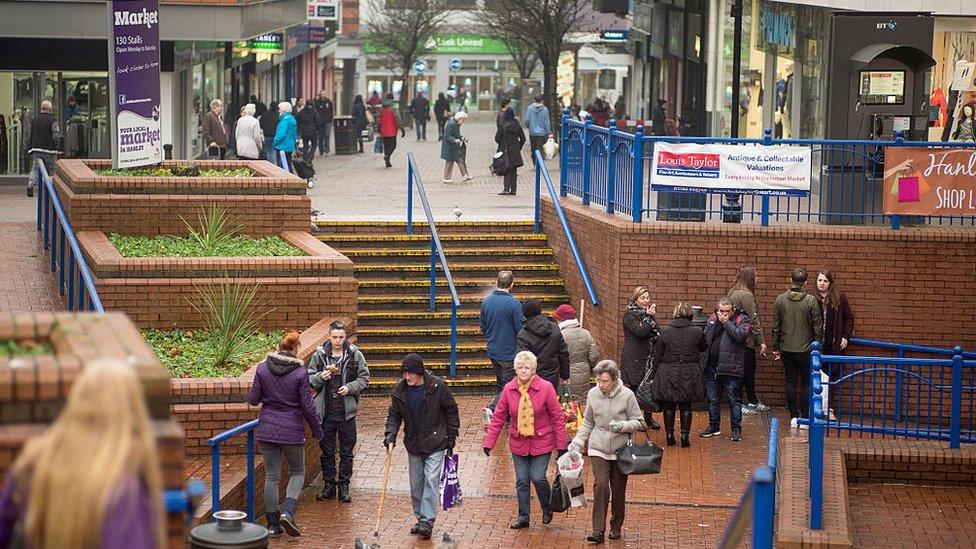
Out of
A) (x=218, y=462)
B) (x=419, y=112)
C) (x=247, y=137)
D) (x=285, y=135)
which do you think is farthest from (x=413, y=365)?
(x=419, y=112)

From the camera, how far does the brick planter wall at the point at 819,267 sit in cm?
1619

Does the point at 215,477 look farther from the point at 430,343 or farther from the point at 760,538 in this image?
the point at 430,343

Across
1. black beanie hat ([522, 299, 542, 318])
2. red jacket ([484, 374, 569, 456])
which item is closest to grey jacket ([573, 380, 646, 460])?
red jacket ([484, 374, 569, 456])

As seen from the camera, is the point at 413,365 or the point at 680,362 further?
the point at 680,362

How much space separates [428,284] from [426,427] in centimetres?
721

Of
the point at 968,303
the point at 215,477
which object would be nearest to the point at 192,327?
the point at 215,477

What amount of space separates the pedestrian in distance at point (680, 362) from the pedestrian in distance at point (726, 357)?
1.55 feet

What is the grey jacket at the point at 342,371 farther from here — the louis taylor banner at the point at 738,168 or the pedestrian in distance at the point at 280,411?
the louis taylor banner at the point at 738,168

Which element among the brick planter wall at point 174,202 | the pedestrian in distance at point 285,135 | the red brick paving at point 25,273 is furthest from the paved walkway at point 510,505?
the pedestrian in distance at point 285,135

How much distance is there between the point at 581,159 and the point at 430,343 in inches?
122

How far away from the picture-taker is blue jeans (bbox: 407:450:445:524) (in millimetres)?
11711

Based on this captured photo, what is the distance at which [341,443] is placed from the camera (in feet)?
41.4

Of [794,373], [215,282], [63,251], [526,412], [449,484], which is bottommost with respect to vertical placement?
[449,484]

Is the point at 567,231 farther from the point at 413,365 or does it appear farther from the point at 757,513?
the point at 757,513
